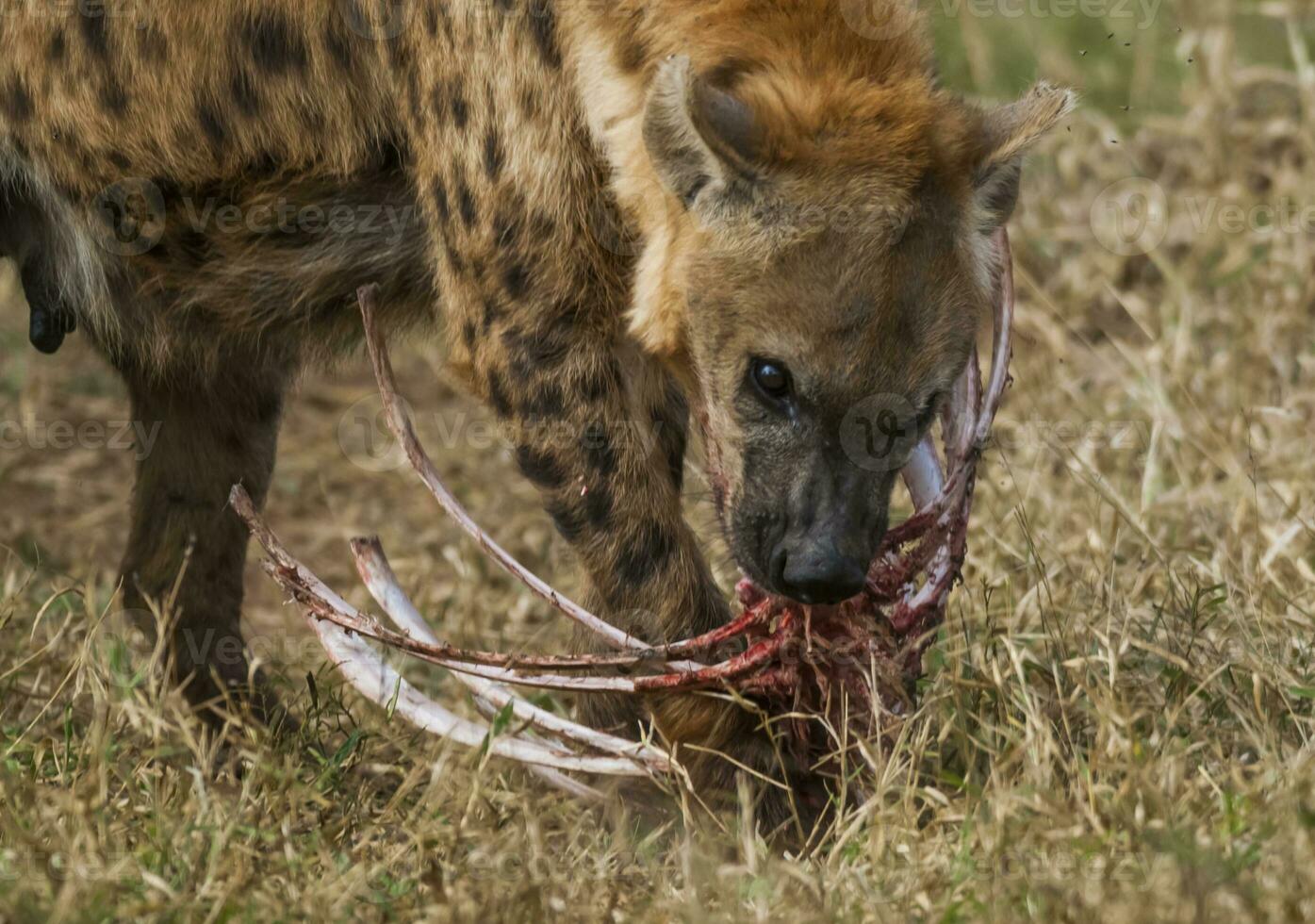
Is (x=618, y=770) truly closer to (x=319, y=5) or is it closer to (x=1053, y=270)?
(x=319, y=5)

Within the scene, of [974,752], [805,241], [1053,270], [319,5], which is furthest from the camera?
[1053,270]

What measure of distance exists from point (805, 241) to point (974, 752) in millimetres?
937

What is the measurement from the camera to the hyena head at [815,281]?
2879 millimetres

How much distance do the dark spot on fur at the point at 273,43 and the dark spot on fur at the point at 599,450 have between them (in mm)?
905

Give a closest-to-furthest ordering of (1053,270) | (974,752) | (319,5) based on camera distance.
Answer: (974,752), (319,5), (1053,270)

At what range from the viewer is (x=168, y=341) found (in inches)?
145

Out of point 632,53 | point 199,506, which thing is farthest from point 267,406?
point 632,53

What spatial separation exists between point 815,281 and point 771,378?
0.58ft

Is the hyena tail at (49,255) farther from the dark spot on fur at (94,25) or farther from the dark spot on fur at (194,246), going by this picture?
the dark spot on fur at (94,25)

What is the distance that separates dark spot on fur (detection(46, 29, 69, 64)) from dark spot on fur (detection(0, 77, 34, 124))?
9cm

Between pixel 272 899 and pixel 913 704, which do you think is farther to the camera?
pixel 913 704

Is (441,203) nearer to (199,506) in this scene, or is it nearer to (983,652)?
(199,506)

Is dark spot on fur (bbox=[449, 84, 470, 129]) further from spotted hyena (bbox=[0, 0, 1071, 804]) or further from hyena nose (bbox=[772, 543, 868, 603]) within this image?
hyena nose (bbox=[772, 543, 868, 603])

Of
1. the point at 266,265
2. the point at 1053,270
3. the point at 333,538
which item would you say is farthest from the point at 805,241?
the point at 1053,270
